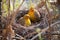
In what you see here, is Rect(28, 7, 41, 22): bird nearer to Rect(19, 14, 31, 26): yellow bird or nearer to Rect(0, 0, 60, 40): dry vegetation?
Rect(19, 14, 31, 26): yellow bird

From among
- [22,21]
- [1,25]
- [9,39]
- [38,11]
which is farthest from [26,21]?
[9,39]

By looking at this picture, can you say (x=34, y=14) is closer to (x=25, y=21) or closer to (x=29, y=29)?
(x=25, y=21)

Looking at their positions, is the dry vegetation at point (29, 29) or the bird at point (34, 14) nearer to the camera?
the dry vegetation at point (29, 29)

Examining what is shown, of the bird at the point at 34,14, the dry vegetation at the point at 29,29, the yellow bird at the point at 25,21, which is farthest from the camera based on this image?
the bird at the point at 34,14

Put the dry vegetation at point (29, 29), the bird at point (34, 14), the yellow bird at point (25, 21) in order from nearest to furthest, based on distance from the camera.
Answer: the dry vegetation at point (29, 29) < the yellow bird at point (25, 21) < the bird at point (34, 14)

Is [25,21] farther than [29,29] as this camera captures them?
Yes

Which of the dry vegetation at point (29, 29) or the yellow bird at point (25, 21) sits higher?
the dry vegetation at point (29, 29)

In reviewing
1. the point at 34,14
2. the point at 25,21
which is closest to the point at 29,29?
the point at 25,21

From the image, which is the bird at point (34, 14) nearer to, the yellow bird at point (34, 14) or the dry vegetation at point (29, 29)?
the yellow bird at point (34, 14)

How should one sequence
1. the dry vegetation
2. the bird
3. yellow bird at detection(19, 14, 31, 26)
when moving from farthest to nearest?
1. the bird
2. yellow bird at detection(19, 14, 31, 26)
3. the dry vegetation

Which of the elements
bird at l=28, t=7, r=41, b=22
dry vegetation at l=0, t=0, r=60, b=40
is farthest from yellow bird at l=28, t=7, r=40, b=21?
dry vegetation at l=0, t=0, r=60, b=40

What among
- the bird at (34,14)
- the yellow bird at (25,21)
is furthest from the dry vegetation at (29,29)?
the bird at (34,14)
